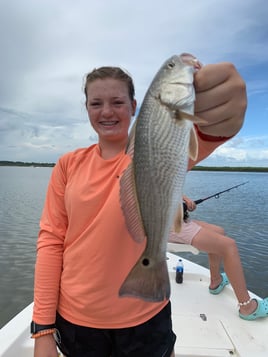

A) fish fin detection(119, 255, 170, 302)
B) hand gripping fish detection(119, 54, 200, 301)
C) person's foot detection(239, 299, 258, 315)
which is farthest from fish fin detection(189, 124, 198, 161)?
person's foot detection(239, 299, 258, 315)

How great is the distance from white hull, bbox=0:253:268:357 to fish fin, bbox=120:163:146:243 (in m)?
2.26

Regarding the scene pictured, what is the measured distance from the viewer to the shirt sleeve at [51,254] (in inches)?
83.1

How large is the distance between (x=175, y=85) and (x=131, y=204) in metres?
0.63

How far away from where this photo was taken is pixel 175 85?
153 centimetres

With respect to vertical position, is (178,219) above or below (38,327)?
above

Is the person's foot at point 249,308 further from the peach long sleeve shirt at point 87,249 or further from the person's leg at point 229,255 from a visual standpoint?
the peach long sleeve shirt at point 87,249

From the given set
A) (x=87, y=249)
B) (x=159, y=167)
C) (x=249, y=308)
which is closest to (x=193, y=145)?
(x=159, y=167)

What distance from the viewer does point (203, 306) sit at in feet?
14.5

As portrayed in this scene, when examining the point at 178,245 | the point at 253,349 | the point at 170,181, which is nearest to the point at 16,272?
the point at 178,245

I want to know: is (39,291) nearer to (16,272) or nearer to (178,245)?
(178,245)

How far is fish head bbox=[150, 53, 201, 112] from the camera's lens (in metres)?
1.52

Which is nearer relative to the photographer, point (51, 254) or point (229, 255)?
point (51, 254)

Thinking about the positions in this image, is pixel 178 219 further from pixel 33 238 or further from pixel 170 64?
pixel 33 238

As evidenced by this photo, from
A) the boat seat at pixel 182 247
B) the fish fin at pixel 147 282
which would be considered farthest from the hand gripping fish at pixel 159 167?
the boat seat at pixel 182 247
